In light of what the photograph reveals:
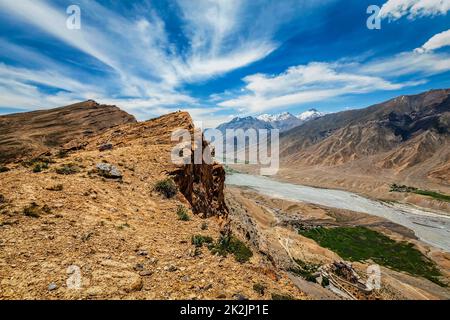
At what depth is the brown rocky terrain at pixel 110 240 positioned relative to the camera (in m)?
7.82

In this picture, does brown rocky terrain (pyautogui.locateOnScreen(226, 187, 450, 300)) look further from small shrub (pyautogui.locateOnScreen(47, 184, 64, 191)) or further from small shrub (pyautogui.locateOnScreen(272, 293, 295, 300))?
small shrub (pyautogui.locateOnScreen(47, 184, 64, 191))

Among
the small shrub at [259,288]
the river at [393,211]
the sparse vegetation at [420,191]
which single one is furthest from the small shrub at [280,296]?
the sparse vegetation at [420,191]

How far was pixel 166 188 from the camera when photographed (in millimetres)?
14969

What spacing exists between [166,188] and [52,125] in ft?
220

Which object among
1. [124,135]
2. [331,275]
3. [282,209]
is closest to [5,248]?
[124,135]

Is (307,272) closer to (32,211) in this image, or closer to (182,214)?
(182,214)

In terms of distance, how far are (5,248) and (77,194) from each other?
4.00m

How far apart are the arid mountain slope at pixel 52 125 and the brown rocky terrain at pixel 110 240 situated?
147 ft

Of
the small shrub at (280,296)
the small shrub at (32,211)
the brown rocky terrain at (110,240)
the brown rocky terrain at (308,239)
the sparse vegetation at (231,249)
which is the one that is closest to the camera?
the brown rocky terrain at (110,240)

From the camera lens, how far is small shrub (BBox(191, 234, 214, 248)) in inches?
428

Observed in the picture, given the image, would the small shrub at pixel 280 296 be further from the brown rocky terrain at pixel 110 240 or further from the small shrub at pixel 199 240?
the small shrub at pixel 199 240

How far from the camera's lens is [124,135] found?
24688 millimetres

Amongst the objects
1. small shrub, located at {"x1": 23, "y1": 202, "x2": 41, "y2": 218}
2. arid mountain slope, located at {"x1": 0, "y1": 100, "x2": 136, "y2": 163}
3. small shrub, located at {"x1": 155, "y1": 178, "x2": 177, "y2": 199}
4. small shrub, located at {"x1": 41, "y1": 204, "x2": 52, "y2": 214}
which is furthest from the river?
small shrub, located at {"x1": 23, "y1": 202, "x2": 41, "y2": 218}

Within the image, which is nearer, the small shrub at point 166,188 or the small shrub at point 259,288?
the small shrub at point 259,288
